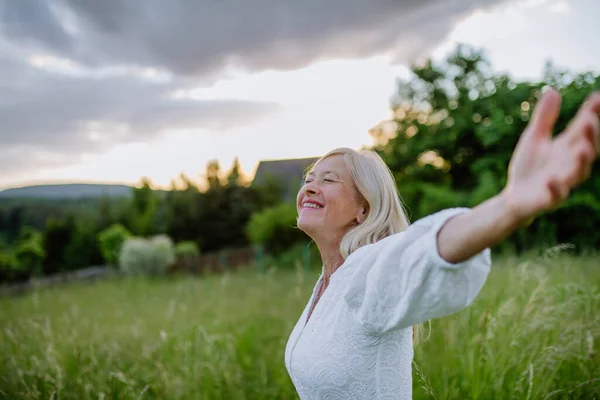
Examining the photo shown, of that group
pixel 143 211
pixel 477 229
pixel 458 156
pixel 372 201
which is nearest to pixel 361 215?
pixel 372 201

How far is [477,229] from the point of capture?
34.8 inches

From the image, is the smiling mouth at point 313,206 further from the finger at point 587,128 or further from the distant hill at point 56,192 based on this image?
the distant hill at point 56,192

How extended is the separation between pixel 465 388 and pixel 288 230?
1617 centimetres

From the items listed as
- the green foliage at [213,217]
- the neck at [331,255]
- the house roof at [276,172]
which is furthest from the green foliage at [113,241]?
the neck at [331,255]

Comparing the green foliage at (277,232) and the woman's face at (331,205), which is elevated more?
the woman's face at (331,205)

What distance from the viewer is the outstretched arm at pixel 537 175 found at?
76cm

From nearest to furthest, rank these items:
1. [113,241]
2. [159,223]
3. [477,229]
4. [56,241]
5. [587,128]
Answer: [587,128]
[477,229]
[113,241]
[56,241]
[159,223]

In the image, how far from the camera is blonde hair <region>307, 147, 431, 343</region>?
1667 millimetres

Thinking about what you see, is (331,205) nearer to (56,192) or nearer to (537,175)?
(537,175)

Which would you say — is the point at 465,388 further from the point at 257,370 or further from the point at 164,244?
the point at 164,244

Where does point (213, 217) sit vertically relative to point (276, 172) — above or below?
below

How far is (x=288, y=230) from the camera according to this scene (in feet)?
60.7

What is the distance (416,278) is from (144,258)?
61.5 feet

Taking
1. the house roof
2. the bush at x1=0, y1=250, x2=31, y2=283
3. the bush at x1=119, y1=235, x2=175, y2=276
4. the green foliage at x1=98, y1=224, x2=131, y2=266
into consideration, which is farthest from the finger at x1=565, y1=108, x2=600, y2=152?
the house roof
